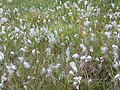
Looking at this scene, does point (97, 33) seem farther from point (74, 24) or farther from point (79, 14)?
point (79, 14)

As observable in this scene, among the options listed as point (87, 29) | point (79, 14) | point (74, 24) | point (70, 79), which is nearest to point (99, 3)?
point (79, 14)

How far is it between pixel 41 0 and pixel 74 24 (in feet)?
5.89

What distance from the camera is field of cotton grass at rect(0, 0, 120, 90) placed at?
3.21 metres

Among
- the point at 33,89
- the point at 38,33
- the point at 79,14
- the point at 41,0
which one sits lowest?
the point at 33,89

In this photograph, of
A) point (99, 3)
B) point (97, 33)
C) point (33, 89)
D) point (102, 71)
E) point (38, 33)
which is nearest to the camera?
point (33, 89)

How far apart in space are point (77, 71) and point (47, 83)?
0.29 m

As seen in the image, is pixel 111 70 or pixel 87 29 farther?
pixel 87 29

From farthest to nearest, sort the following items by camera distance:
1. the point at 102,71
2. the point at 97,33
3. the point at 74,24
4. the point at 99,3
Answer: the point at 99,3 → the point at 74,24 → the point at 97,33 → the point at 102,71

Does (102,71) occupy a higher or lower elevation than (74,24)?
lower

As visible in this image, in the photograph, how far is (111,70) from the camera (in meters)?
3.28

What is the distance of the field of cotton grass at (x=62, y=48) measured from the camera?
321 centimetres

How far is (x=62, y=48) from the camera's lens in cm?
398

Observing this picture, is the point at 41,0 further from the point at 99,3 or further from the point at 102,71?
the point at 102,71

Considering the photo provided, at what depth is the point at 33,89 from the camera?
3.11m
